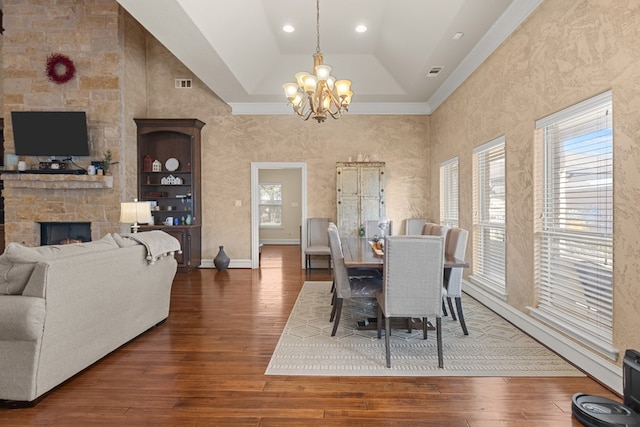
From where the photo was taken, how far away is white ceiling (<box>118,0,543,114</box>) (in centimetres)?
355

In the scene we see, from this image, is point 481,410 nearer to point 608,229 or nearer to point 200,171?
point 608,229

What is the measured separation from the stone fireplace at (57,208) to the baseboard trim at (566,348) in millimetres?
5820

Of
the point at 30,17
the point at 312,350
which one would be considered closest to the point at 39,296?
the point at 312,350

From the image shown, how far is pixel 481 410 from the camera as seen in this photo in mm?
2039

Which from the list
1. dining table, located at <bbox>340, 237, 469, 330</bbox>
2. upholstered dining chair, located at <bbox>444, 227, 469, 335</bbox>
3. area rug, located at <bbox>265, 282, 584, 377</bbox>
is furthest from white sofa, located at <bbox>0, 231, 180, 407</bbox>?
upholstered dining chair, located at <bbox>444, 227, 469, 335</bbox>

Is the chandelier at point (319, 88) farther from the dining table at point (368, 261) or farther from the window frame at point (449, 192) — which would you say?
the window frame at point (449, 192)

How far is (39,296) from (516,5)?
451cm

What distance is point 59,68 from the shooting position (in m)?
5.68

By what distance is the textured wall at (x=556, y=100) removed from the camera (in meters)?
2.13

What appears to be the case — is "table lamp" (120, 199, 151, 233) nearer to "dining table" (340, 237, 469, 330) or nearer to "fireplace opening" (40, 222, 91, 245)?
"fireplace opening" (40, 222, 91, 245)

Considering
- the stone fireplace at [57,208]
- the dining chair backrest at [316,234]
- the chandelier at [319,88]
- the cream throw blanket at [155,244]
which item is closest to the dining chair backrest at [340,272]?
the chandelier at [319,88]

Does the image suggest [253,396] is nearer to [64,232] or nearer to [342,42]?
[342,42]

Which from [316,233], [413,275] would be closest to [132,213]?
[316,233]

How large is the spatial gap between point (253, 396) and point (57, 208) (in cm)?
546
